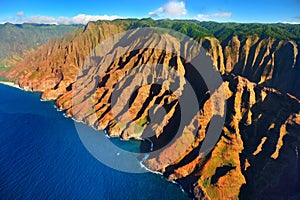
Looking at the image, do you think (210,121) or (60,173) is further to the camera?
(210,121)

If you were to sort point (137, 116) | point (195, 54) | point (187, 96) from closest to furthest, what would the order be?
point (187, 96) < point (137, 116) < point (195, 54)

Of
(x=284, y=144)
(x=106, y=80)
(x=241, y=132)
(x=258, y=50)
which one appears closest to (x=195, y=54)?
(x=258, y=50)

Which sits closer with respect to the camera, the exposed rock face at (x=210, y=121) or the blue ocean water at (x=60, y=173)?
the exposed rock face at (x=210, y=121)

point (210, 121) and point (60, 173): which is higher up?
point (210, 121)

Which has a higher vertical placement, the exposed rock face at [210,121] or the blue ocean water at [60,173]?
the exposed rock face at [210,121]

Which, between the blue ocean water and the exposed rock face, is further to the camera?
the blue ocean water

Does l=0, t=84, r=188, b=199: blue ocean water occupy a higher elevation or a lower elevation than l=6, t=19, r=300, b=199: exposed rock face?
lower

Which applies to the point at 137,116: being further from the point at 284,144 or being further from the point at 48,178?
the point at 284,144

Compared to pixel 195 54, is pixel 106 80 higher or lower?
lower
